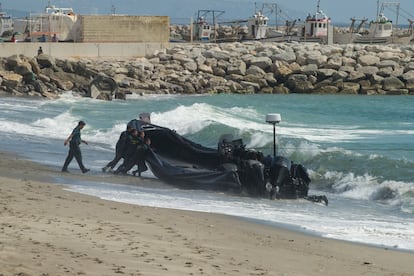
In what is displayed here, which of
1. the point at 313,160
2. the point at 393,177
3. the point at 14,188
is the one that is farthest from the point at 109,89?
the point at 14,188

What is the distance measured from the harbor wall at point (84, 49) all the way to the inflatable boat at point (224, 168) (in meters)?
26.5

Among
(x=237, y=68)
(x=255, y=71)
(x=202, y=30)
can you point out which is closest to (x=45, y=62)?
(x=237, y=68)

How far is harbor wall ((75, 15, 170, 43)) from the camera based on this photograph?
49500 mm

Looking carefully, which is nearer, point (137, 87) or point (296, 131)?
point (296, 131)

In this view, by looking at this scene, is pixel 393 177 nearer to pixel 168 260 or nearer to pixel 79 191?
pixel 79 191

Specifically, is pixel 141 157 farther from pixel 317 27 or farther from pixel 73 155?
pixel 317 27

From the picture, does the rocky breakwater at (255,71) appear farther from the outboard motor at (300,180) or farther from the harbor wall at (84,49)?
the outboard motor at (300,180)

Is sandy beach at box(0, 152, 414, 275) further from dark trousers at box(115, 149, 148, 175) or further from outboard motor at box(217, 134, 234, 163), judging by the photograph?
dark trousers at box(115, 149, 148, 175)

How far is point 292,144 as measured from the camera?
22.6m

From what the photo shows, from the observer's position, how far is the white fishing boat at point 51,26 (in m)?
52.0

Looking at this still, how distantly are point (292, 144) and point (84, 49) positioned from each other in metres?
26.1

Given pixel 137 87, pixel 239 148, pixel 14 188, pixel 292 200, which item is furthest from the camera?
pixel 137 87

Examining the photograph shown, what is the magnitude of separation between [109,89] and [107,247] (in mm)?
30319

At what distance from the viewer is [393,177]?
18.1m
